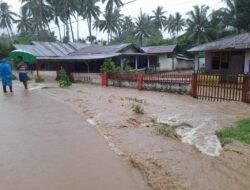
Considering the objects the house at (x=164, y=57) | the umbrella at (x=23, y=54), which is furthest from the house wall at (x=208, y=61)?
the umbrella at (x=23, y=54)

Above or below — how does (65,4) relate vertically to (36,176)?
above

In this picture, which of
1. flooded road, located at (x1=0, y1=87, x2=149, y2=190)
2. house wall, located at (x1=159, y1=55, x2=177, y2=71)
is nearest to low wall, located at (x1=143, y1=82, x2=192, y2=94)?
flooded road, located at (x1=0, y1=87, x2=149, y2=190)

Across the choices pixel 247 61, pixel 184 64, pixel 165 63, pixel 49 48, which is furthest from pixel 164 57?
pixel 247 61

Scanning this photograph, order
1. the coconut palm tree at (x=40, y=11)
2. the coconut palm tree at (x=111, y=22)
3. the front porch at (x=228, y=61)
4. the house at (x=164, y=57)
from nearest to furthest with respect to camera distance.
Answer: the front porch at (x=228, y=61), the house at (x=164, y=57), the coconut palm tree at (x=40, y=11), the coconut palm tree at (x=111, y=22)

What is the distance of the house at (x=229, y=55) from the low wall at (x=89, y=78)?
788 cm

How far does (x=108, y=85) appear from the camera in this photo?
2242cm

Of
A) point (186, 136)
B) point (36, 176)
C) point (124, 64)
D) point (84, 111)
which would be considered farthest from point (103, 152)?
point (124, 64)

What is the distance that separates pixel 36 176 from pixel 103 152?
5.38 ft

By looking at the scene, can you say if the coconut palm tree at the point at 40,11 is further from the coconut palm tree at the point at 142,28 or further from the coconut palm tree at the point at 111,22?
the coconut palm tree at the point at 142,28

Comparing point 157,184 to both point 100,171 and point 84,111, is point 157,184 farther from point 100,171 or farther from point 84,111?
point 84,111

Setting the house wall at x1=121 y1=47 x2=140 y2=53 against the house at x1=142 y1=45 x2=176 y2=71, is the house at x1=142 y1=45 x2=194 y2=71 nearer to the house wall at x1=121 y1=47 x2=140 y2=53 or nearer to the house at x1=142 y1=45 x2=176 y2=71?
the house at x1=142 y1=45 x2=176 y2=71

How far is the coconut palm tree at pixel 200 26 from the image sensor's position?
40.3 meters

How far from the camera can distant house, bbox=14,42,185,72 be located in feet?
99.2

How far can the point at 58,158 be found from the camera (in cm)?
600
